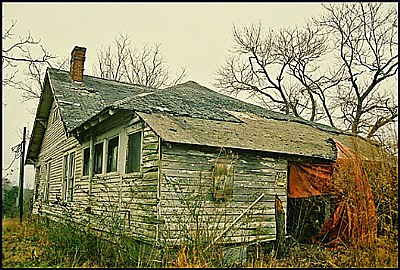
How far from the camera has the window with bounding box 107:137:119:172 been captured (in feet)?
40.3

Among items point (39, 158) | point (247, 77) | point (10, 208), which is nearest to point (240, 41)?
point (247, 77)

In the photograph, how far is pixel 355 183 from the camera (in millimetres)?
9516

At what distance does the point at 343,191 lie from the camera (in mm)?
10234

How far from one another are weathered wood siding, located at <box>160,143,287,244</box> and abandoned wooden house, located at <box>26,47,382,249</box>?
22mm

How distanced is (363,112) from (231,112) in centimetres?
1733

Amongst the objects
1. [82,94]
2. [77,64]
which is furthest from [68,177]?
[77,64]

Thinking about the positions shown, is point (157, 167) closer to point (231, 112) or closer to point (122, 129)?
point (122, 129)

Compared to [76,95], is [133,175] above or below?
below

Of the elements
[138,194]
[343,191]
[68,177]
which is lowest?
[138,194]

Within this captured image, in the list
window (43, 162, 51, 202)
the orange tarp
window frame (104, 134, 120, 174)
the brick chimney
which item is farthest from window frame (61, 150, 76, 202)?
the orange tarp

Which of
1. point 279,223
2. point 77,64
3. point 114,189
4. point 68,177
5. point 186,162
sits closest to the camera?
point 186,162

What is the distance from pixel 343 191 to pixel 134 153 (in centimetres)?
480

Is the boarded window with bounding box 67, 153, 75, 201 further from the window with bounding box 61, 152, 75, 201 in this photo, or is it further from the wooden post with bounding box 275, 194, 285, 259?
the wooden post with bounding box 275, 194, 285, 259

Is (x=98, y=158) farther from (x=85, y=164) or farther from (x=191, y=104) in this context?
(x=191, y=104)
